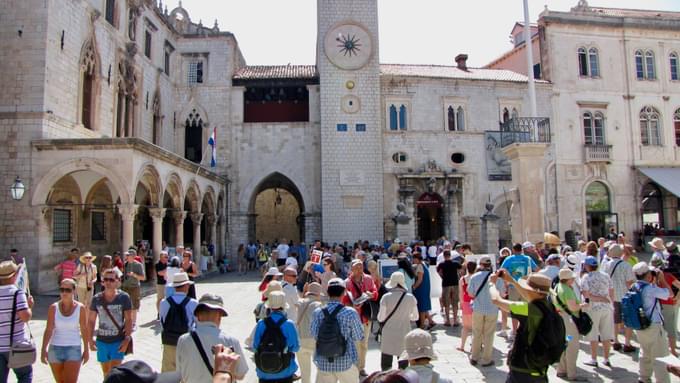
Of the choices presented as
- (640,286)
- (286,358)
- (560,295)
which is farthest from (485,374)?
(286,358)

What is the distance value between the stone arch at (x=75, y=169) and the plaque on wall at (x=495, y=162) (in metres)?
18.5

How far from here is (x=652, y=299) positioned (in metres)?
6.56

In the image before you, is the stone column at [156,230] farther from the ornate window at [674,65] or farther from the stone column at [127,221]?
the ornate window at [674,65]

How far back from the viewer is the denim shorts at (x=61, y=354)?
541 centimetres

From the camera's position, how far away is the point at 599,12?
29.5 m

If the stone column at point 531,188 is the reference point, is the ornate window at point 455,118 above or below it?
above

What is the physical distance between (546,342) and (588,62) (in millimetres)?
28414

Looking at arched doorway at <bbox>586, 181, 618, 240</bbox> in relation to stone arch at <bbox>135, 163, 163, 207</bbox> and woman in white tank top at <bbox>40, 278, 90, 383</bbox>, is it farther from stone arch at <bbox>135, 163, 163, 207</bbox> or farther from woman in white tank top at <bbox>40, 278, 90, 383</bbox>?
woman in white tank top at <bbox>40, 278, 90, 383</bbox>

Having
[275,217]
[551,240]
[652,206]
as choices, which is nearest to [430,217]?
[652,206]

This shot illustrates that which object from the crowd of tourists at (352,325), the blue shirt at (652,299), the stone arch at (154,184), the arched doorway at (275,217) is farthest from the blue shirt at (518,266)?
the arched doorway at (275,217)

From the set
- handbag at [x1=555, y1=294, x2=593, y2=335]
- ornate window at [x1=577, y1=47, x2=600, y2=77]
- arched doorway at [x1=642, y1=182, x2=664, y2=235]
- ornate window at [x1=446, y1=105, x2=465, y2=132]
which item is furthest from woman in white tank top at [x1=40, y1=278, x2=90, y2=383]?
arched doorway at [x1=642, y1=182, x2=664, y2=235]

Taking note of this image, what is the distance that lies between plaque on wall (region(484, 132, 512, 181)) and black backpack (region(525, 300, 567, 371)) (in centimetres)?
2327

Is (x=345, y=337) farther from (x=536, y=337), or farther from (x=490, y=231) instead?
(x=490, y=231)

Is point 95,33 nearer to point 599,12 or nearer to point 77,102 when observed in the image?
point 77,102
